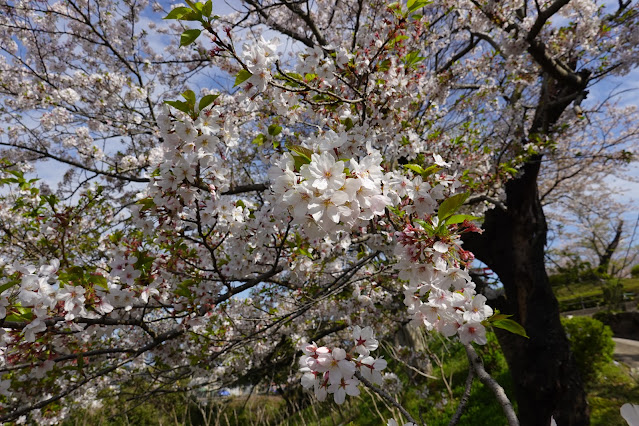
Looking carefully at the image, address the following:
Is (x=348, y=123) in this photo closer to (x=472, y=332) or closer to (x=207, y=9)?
(x=207, y=9)

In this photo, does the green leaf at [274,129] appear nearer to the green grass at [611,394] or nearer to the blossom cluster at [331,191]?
the blossom cluster at [331,191]

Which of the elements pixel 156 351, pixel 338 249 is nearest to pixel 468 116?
pixel 338 249

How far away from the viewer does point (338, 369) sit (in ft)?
3.96

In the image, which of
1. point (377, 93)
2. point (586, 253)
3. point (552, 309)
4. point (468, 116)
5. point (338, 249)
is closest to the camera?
point (377, 93)

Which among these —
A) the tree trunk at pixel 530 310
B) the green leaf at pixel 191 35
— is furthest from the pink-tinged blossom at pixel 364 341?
the tree trunk at pixel 530 310

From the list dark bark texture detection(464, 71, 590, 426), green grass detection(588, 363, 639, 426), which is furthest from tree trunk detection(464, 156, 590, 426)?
green grass detection(588, 363, 639, 426)

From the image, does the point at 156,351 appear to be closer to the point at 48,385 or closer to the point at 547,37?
the point at 48,385

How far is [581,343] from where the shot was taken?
18.4ft

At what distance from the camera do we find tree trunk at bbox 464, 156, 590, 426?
367 cm

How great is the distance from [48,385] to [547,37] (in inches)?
277

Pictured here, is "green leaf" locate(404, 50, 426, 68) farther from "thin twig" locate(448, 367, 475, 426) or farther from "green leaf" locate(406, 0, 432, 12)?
"thin twig" locate(448, 367, 475, 426)

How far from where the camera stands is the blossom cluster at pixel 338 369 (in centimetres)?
119

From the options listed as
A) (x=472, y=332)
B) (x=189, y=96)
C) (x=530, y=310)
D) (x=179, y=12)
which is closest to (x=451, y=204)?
(x=472, y=332)

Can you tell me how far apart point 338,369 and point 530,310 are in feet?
12.9
